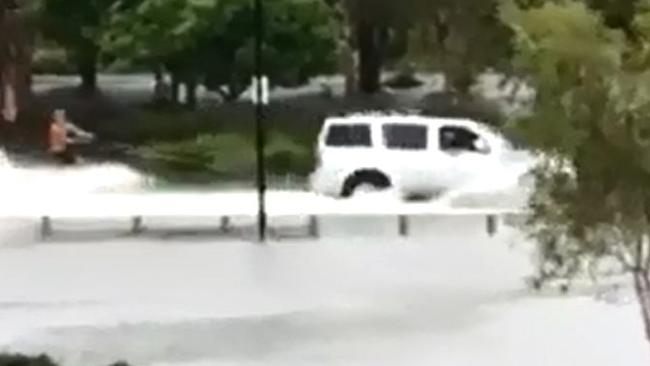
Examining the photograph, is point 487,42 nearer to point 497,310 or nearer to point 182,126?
point 497,310

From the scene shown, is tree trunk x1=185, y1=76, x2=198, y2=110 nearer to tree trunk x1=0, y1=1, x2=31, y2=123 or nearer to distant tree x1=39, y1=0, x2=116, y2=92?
distant tree x1=39, y1=0, x2=116, y2=92

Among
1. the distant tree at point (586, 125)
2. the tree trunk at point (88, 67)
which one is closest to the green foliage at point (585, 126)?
the distant tree at point (586, 125)

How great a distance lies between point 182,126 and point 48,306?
125 cm

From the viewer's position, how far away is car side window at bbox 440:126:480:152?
25.6 ft

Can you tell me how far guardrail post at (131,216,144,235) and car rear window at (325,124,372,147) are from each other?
84 centimetres

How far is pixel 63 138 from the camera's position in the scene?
25.8ft

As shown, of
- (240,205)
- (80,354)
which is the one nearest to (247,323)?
(80,354)

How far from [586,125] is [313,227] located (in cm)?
435

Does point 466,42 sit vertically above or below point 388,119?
above

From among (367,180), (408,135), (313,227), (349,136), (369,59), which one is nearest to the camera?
(369,59)

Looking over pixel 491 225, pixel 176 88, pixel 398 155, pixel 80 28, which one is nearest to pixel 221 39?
pixel 176 88

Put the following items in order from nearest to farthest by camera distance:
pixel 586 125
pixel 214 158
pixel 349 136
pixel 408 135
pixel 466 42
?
pixel 586 125 < pixel 466 42 < pixel 214 158 < pixel 408 135 < pixel 349 136

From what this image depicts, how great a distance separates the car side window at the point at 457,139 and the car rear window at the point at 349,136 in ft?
1.03

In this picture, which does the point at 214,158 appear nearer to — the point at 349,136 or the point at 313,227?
the point at 313,227
